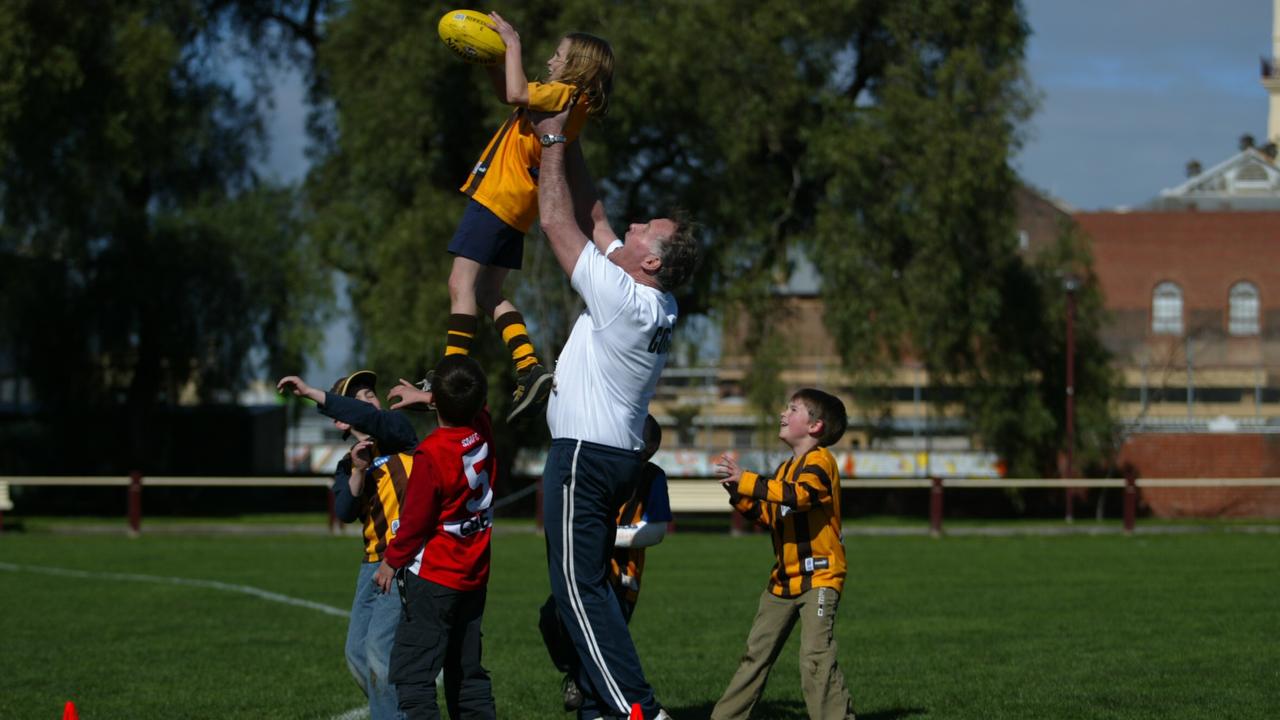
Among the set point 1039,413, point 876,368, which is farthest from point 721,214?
point 1039,413

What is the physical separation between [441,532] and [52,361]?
104ft

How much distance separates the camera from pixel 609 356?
6.29 meters

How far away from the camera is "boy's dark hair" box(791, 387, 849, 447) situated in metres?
7.75

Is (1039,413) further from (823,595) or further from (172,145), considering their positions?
(823,595)

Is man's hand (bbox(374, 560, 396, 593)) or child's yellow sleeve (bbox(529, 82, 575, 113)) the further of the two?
child's yellow sleeve (bbox(529, 82, 575, 113))

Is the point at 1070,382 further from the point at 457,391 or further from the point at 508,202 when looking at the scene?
the point at 457,391

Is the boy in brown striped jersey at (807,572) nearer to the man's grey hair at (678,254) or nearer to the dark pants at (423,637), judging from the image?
the man's grey hair at (678,254)

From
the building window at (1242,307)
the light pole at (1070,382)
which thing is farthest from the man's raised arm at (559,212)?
the building window at (1242,307)

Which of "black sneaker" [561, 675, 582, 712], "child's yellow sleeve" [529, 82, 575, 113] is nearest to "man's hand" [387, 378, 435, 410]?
Result: "child's yellow sleeve" [529, 82, 575, 113]

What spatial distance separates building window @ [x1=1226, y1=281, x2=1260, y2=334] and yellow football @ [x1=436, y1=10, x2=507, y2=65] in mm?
62703

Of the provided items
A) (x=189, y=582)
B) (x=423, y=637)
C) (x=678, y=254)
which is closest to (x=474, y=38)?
(x=678, y=254)

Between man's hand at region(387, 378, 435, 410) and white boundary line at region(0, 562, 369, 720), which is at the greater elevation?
man's hand at region(387, 378, 435, 410)

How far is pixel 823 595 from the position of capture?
25.0 feet

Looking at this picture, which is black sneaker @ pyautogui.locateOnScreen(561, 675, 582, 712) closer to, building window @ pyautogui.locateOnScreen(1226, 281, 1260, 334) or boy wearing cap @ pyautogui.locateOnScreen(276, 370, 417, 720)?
boy wearing cap @ pyautogui.locateOnScreen(276, 370, 417, 720)
